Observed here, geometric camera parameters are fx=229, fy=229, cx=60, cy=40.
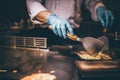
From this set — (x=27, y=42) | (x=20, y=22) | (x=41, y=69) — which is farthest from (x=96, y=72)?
(x=20, y=22)

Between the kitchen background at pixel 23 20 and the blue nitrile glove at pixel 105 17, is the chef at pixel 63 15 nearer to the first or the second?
the blue nitrile glove at pixel 105 17

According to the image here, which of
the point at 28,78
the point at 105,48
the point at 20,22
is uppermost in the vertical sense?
the point at 20,22

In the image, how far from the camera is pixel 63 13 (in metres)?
4.14

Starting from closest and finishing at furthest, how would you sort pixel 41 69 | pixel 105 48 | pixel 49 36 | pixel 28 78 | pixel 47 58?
pixel 28 78
pixel 41 69
pixel 47 58
pixel 105 48
pixel 49 36

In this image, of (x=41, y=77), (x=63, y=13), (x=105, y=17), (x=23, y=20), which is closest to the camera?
(x=41, y=77)

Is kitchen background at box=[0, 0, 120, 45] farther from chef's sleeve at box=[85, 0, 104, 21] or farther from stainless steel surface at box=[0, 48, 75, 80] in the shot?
stainless steel surface at box=[0, 48, 75, 80]

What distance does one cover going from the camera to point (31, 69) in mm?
2717

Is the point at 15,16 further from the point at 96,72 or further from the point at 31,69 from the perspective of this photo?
the point at 96,72

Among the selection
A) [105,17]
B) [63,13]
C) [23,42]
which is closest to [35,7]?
[23,42]

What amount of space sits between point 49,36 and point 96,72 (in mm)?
1680

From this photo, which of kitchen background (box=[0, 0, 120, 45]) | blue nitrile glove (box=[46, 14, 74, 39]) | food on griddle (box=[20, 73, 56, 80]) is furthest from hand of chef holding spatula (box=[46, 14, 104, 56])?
kitchen background (box=[0, 0, 120, 45])

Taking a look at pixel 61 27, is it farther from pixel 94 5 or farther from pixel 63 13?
pixel 63 13

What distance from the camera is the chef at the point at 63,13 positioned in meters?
3.03

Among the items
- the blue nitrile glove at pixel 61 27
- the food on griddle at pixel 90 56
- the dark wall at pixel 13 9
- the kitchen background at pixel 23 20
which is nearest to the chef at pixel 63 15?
the blue nitrile glove at pixel 61 27
